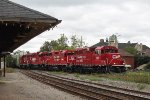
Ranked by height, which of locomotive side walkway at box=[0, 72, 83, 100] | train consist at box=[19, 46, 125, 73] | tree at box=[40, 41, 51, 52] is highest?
tree at box=[40, 41, 51, 52]

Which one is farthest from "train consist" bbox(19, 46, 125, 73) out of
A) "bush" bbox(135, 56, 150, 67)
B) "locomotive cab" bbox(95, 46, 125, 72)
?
"bush" bbox(135, 56, 150, 67)

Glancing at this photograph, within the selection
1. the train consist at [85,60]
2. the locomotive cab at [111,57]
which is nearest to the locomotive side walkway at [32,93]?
the locomotive cab at [111,57]

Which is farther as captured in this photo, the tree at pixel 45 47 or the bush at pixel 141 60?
the tree at pixel 45 47

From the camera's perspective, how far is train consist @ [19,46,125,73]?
4066cm

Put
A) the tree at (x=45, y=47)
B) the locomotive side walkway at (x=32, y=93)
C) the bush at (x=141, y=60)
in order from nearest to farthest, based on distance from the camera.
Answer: the locomotive side walkway at (x=32, y=93) < the bush at (x=141, y=60) < the tree at (x=45, y=47)

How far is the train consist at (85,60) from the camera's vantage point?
4066 cm

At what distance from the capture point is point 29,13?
33.9ft

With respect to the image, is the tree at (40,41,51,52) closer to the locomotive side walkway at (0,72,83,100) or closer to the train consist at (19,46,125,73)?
Result: the train consist at (19,46,125,73)

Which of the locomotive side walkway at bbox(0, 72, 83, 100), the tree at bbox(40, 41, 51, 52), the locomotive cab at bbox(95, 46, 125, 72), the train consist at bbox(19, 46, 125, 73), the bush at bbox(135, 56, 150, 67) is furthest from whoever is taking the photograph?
the tree at bbox(40, 41, 51, 52)

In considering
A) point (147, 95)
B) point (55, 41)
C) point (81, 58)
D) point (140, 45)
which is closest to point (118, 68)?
point (81, 58)

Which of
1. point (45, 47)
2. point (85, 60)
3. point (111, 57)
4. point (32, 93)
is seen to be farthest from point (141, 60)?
point (32, 93)

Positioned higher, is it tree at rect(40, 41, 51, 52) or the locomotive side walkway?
tree at rect(40, 41, 51, 52)

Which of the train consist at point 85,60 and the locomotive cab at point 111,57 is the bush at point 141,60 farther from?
the locomotive cab at point 111,57

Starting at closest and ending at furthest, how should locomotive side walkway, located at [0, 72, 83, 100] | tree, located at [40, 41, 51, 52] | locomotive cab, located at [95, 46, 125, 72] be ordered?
1. locomotive side walkway, located at [0, 72, 83, 100]
2. locomotive cab, located at [95, 46, 125, 72]
3. tree, located at [40, 41, 51, 52]
